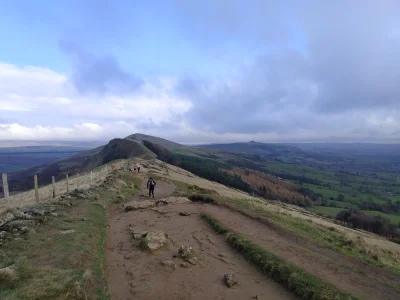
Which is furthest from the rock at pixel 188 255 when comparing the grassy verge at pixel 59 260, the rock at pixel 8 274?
the rock at pixel 8 274

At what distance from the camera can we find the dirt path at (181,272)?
10.4 m

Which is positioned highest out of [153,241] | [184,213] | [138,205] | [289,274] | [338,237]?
[153,241]

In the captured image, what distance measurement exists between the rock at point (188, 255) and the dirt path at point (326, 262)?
4075mm

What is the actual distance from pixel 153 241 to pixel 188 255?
250 cm

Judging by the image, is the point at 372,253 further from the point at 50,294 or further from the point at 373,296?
the point at 50,294

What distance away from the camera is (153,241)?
1488 cm

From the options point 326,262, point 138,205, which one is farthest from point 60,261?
point 138,205

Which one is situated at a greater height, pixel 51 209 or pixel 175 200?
pixel 51 209

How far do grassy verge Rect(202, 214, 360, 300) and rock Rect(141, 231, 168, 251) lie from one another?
4.11 meters

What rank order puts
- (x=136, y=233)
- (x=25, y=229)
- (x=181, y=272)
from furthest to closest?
(x=136, y=233) → (x=25, y=229) → (x=181, y=272)

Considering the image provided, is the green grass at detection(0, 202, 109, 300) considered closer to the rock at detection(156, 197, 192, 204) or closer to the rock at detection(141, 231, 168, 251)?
the rock at detection(141, 231, 168, 251)

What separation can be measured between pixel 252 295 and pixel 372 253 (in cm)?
1317

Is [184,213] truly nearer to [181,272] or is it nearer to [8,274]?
[181,272]

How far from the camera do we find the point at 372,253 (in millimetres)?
18828
